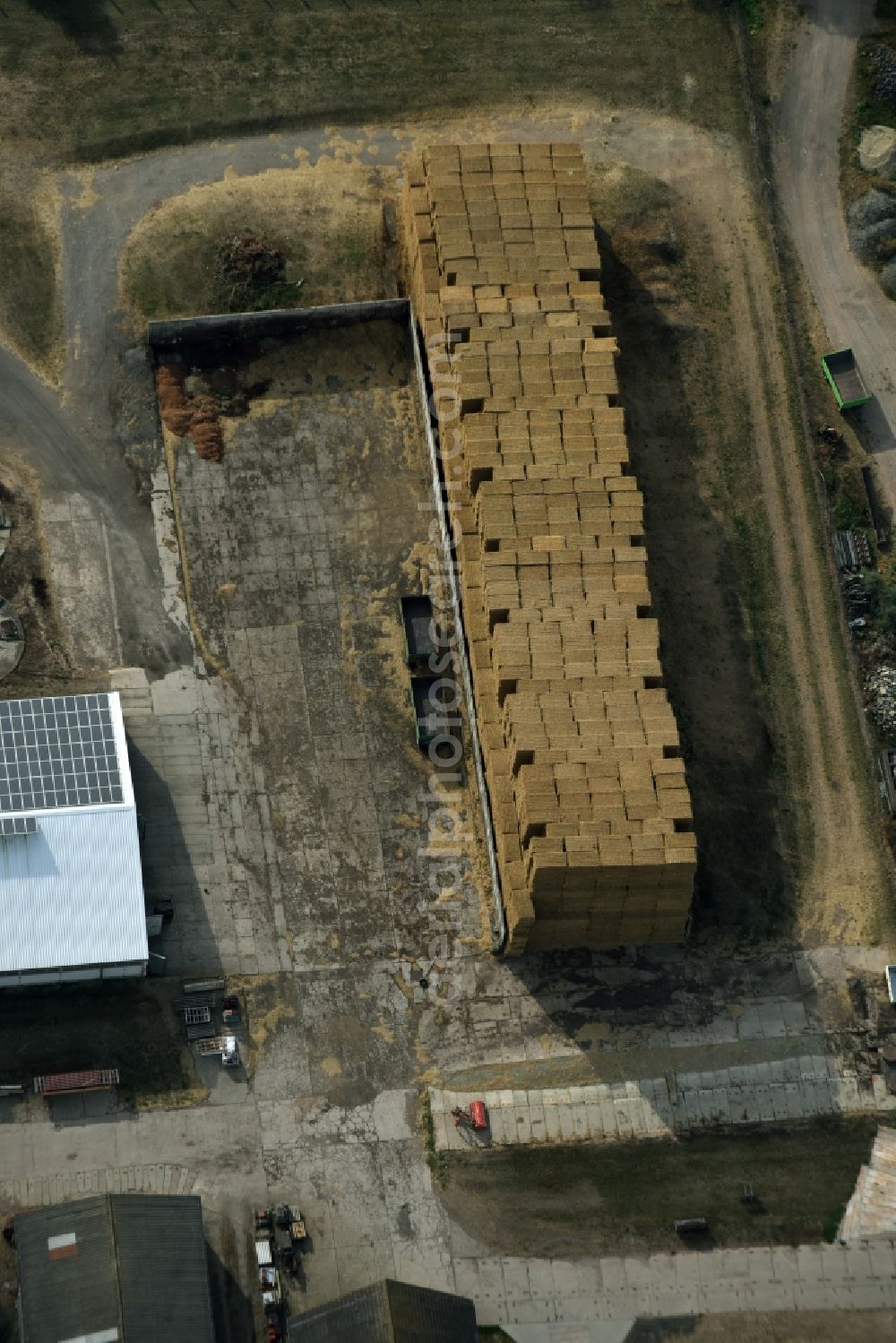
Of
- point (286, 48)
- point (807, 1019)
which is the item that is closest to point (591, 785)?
point (807, 1019)

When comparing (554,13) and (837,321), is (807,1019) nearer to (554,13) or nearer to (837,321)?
(837,321)

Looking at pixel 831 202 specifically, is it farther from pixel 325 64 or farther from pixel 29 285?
pixel 29 285

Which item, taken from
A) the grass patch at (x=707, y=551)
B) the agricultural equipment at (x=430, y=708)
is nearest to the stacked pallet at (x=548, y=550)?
the agricultural equipment at (x=430, y=708)

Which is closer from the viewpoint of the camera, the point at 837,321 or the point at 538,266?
the point at 538,266

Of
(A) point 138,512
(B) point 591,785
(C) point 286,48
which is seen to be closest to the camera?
(B) point 591,785

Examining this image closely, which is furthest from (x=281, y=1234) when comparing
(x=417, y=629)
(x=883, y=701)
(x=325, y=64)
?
(x=325, y=64)

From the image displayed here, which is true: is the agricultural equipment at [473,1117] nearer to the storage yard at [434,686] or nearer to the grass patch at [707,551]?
the storage yard at [434,686]
